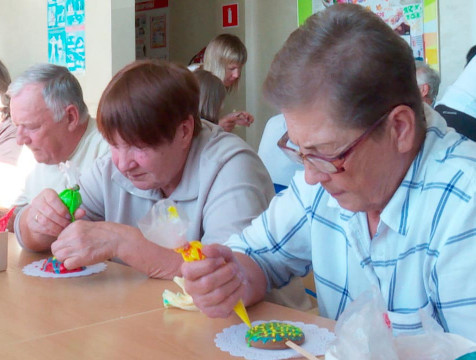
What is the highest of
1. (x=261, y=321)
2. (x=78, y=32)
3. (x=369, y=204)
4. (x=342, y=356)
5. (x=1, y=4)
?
(x=1, y=4)

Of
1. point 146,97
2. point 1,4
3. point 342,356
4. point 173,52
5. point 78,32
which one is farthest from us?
point 173,52

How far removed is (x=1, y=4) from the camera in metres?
5.36

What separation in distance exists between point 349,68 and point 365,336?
54 cm

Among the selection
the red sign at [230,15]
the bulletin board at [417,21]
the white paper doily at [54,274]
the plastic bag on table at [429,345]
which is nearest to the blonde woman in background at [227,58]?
the bulletin board at [417,21]

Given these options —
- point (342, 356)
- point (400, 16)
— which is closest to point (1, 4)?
point (400, 16)

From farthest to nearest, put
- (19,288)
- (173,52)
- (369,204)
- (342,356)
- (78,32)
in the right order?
(173,52), (78,32), (19,288), (369,204), (342,356)

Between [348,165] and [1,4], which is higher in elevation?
[1,4]

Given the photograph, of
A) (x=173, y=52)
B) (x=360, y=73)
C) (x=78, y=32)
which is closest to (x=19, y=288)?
(x=360, y=73)

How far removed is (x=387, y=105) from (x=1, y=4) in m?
4.85

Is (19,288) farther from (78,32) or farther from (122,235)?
(78,32)

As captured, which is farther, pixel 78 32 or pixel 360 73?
pixel 78 32

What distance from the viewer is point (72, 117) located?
2.96m

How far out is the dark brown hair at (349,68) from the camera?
125 centimetres

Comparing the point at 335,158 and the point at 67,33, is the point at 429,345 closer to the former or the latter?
the point at 335,158
